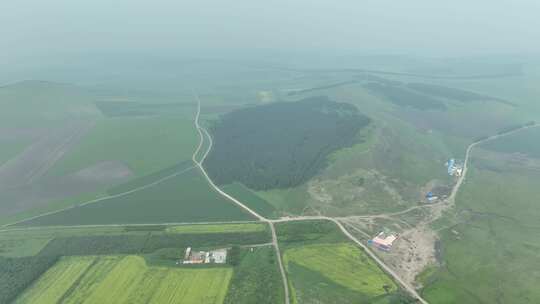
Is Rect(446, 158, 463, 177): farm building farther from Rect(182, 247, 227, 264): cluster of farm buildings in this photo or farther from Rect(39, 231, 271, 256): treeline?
Rect(182, 247, 227, 264): cluster of farm buildings

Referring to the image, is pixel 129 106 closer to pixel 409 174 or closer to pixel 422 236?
pixel 409 174

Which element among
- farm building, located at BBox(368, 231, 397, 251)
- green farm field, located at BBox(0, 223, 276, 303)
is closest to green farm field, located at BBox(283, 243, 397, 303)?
farm building, located at BBox(368, 231, 397, 251)

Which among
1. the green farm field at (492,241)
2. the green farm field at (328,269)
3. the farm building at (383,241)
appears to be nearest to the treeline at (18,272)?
the green farm field at (328,269)

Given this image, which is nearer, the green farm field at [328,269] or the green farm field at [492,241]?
the green farm field at [328,269]

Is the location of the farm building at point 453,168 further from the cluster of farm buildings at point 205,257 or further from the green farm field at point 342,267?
the cluster of farm buildings at point 205,257

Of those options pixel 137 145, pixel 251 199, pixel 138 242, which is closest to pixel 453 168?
pixel 251 199

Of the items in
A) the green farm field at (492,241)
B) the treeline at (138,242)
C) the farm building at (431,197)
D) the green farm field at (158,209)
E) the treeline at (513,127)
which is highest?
the treeline at (513,127)

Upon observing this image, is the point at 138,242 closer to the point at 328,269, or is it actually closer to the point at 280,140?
the point at 328,269
